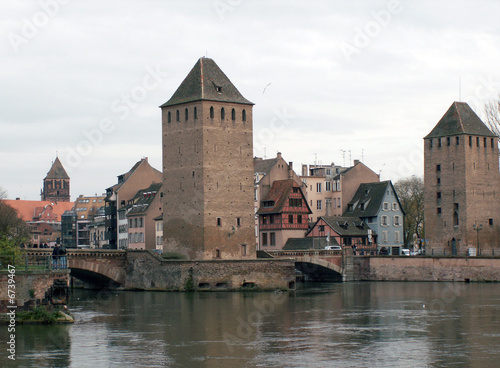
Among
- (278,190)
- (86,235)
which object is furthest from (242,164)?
(86,235)

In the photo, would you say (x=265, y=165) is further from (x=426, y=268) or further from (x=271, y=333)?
(x=271, y=333)

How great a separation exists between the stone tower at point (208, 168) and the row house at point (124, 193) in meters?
27.0

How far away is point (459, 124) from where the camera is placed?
73750mm

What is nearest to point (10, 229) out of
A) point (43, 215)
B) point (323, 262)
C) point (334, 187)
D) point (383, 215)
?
point (323, 262)

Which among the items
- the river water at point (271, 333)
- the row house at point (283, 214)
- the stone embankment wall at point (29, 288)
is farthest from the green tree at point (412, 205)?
the stone embankment wall at point (29, 288)

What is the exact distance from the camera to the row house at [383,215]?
80.4 m

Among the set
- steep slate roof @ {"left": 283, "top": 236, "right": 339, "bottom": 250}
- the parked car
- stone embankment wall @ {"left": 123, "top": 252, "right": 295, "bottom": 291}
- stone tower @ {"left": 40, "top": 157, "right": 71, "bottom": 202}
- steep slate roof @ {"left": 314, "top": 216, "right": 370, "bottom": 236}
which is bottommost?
stone embankment wall @ {"left": 123, "top": 252, "right": 295, "bottom": 291}

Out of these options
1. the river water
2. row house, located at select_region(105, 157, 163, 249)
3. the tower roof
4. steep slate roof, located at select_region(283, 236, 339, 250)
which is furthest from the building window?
the tower roof

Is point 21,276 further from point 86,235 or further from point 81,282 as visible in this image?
point 86,235

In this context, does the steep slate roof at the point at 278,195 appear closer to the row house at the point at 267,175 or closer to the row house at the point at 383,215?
the row house at the point at 267,175

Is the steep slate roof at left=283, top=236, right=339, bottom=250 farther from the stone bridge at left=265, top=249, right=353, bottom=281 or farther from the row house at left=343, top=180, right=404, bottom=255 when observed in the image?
the row house at left=343, top=180, right=404, bottom=255

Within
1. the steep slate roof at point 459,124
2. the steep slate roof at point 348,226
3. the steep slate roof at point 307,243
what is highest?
the steep slate roof at point 459,124

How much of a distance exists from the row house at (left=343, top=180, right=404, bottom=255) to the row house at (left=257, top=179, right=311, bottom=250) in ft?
20.3

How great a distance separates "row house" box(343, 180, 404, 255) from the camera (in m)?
80.4
